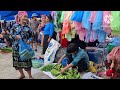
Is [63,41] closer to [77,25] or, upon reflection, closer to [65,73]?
[77,25]

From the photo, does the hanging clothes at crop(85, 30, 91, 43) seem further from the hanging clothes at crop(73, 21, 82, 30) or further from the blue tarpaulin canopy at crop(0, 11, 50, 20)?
the blue tarpaulin canopy at crop(0, 11, 50, 20)

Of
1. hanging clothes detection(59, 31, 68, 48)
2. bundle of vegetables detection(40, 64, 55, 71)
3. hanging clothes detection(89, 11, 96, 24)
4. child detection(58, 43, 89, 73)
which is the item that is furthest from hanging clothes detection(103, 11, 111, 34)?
bundle of vegetables detection(40, 64, 55, 71)

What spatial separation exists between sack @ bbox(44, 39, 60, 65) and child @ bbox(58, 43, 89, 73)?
156mm

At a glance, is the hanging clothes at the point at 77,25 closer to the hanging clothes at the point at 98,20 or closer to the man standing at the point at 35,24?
the hanging clothes at the point at 98,20

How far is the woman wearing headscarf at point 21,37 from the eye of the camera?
5961 millimetres

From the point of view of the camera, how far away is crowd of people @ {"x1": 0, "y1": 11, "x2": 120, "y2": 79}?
5949 millimetres

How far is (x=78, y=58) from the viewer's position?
237 inches

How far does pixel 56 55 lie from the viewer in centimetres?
607

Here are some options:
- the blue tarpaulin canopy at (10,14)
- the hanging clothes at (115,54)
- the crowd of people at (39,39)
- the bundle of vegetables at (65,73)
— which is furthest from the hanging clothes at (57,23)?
the hanging clothes at (115,54)

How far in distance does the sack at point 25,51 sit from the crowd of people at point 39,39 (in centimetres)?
5

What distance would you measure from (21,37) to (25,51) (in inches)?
9.8

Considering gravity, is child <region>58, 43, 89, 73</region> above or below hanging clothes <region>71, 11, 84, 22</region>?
below
